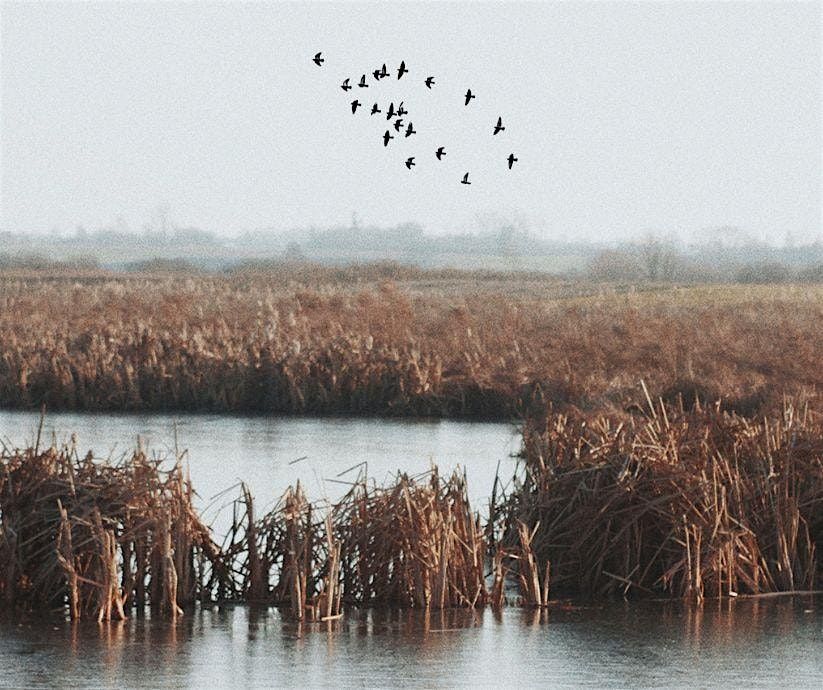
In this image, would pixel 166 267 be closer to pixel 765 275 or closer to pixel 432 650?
pixel 765 275

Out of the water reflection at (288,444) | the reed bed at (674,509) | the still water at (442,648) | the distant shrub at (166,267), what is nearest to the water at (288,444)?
the water reflection at (288,444)

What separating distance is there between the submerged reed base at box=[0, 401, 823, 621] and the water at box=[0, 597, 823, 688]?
0.29 m

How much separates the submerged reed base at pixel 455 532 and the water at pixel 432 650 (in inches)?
11.6

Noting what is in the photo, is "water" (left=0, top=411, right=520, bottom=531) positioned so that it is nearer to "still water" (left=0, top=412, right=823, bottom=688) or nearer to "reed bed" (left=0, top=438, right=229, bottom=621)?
"still water" (left=0, top=412, right=823, bottom=688)

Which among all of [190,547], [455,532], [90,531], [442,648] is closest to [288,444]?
[190,547]

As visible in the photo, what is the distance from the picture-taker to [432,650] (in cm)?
1162

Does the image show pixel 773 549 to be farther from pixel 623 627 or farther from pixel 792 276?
pixel 792 276

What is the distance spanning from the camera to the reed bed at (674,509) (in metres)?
13.4

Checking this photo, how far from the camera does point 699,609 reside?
43.3 ft

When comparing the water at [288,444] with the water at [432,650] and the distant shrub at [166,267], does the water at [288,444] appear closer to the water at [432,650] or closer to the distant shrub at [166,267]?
the water at [432,650]

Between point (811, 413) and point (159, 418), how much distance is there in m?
15.9

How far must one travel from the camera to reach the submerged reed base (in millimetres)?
12422

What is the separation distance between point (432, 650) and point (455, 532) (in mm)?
1324

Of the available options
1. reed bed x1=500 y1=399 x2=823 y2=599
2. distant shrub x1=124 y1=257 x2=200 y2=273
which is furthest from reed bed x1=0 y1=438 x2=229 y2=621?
distant shrub x1=124 y1=257 x2=200 y2=273
